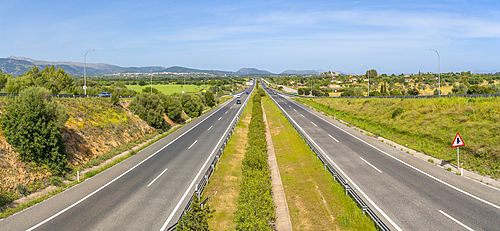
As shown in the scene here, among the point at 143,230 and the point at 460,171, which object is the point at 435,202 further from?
the point at 143,230

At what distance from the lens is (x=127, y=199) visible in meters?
13.5

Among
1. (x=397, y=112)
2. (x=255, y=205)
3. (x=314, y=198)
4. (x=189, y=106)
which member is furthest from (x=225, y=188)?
(x=189, y=106)

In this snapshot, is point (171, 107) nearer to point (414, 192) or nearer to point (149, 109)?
point (149, 109)

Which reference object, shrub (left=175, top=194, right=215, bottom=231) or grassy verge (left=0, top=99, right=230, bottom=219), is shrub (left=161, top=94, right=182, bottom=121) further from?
shrub (left=175, top=194, right=215, bottom=231)

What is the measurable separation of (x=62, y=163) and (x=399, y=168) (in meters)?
22.5

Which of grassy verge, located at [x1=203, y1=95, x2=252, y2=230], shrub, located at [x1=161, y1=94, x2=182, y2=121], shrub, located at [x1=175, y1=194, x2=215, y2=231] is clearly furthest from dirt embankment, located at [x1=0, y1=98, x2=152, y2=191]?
shrub, located at [x1=175, y1=194, x2=215, y2=231]

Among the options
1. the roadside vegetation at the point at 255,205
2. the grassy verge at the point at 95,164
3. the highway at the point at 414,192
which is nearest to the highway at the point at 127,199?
the grassy verge at the point at 95,164

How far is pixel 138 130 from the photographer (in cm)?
2938

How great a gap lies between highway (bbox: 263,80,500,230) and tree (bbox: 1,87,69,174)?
18844 mm

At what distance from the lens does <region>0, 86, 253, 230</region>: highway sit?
436 inches

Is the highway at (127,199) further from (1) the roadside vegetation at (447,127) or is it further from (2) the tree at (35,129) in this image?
(1) the roadside vegetation at (447,127)

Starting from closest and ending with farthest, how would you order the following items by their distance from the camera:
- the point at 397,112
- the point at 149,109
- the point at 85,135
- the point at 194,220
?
the point at 194,220 → the point at 85,135 → the point at 397,112 → the point at 149,109

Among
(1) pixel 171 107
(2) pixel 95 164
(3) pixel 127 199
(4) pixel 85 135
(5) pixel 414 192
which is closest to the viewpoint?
(5) pixel 414 192

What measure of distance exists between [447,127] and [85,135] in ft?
103
